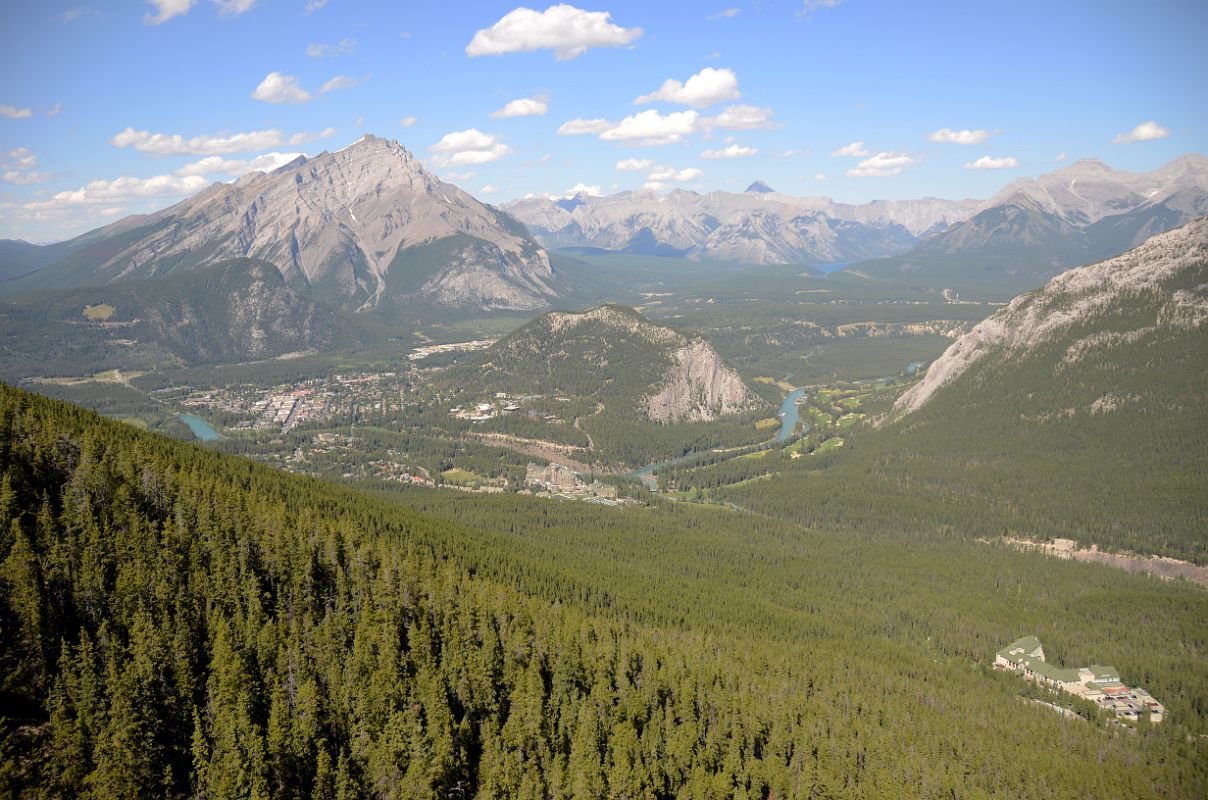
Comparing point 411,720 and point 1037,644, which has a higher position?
point 411,720

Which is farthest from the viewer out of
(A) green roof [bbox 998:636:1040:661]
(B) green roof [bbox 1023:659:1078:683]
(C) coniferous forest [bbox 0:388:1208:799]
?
(A) green roof [bbox 998:636:1040:661]

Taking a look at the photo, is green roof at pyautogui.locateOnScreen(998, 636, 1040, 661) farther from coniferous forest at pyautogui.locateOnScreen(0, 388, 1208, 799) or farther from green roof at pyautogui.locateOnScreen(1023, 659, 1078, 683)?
coniferous forest at pyautogui.locateOnScreen(0, 388, 1208, 799)

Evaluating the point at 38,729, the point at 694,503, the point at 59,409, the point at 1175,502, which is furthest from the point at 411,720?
the point at 1175,502

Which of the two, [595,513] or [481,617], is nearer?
[481,617]

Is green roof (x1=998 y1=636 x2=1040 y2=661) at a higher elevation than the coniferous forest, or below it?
below

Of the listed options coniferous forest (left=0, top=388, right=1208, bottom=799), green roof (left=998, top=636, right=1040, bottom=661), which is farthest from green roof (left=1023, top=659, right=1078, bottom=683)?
coniferous forest (left=0, top=388, right=1208, bottom=799)

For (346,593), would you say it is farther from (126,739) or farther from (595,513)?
(595,513)

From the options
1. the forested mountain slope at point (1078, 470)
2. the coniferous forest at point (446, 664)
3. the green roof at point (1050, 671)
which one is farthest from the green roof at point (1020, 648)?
the forested mountain slope at point (1078, 470)

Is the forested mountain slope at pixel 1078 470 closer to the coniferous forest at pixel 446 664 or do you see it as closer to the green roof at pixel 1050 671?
the coniferous forest at pixel 446 664
